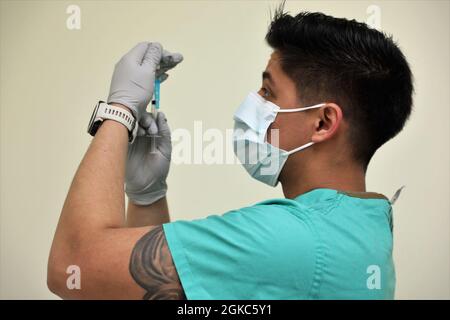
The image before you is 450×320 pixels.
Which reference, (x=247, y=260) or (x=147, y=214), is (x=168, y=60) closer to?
(x=147, y=214)

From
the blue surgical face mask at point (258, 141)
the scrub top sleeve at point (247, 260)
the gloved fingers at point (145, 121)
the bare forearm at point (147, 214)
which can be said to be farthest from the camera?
the bare forearm at point (147, 214)

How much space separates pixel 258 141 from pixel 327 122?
0.15 m

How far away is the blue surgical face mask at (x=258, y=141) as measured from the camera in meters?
1.04

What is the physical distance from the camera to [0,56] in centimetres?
169

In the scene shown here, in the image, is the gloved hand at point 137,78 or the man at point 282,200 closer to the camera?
the man at point 282,200

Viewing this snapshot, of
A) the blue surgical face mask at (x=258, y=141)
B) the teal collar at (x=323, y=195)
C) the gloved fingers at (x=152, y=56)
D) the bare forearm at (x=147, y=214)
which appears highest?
the gloved fingers at (x=152, y=56)

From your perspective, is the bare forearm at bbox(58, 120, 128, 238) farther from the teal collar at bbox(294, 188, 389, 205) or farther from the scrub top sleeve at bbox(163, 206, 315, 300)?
the teal collar at bbox(294, 188, 389, 205)

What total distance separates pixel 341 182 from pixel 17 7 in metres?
1.29

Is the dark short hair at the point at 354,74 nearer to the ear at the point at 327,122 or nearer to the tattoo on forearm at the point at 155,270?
the ear at the point at 327,122

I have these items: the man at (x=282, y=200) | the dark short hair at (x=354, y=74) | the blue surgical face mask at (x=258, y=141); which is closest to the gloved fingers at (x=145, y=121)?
the man at (x=282, y=200)

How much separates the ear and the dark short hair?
0.9 inches

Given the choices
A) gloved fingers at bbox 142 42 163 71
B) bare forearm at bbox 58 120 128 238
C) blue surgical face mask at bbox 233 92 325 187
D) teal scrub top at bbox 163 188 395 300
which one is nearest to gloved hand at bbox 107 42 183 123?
gloved fingers at bbox 142 42 163 71
